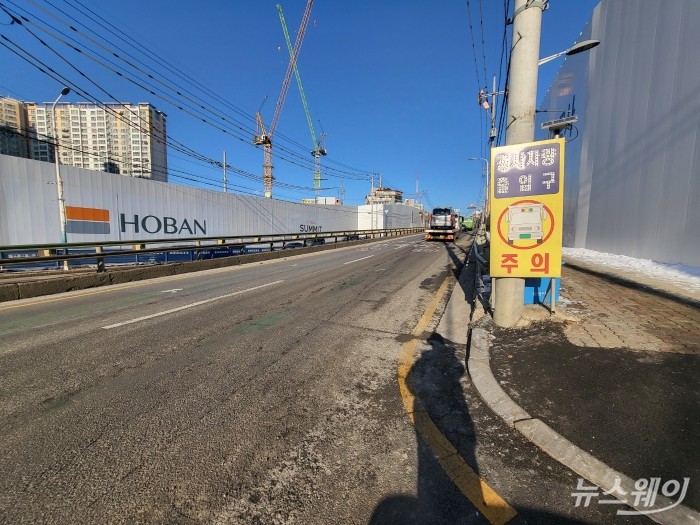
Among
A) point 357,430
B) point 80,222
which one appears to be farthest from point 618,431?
point 80,222

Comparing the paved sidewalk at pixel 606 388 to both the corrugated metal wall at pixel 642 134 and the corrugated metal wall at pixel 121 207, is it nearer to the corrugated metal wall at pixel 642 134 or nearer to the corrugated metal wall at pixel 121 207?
the corrugated metal wall at pixel 642 134

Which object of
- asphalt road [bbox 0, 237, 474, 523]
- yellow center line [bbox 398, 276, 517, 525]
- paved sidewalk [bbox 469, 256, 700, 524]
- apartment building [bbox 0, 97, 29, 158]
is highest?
apartment building [bbox 0, 97, 29, 158]

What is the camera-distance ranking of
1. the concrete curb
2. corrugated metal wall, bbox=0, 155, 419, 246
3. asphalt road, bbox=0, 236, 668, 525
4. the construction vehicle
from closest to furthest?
1. the concrete curb
2. asphalt road, bbox=0, 236, 668, 525
3. corrugated metal wall, bbox=0, 155, 419, 246
4. the construction vehicle

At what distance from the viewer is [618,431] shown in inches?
104

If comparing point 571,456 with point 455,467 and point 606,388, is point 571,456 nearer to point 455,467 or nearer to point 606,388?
point 455,467

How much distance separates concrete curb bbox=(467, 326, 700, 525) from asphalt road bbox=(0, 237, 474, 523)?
878 millimetres

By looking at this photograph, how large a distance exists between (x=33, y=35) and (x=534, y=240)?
16.7 metres

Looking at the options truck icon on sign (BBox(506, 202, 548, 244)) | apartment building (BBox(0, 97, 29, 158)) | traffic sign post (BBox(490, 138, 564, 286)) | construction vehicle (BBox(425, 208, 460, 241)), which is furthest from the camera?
construction vehicle (BBox(425, 208, 460, 241))

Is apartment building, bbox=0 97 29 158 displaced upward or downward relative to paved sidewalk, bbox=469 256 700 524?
upward

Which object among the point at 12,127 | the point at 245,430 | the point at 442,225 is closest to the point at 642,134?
the point at 245,430

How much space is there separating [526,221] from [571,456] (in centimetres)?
354

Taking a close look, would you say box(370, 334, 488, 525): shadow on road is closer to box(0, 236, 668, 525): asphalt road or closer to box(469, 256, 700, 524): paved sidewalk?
box(0, 236, 668, 525): asphalt road

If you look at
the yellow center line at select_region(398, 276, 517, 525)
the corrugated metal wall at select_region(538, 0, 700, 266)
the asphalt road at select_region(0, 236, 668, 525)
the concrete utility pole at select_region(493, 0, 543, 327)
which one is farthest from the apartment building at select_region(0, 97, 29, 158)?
the corrugated metal wall at select_region(538, 0, 700, 266)

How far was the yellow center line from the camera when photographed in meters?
→ 2.03
